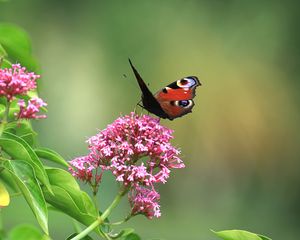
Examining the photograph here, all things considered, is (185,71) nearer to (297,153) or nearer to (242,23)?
(242,23)

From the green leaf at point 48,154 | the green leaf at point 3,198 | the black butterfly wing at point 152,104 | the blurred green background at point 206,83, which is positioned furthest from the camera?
the blurred green background at point 206,83

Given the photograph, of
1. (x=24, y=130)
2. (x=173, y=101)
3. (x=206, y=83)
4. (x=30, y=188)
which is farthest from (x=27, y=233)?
(x=206, y=83)

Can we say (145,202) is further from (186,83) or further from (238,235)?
(186,83)

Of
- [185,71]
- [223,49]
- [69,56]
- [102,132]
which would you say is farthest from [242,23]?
[102,132]

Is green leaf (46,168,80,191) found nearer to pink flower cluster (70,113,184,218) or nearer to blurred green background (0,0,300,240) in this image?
pink flower cluster (70,113,184,218)

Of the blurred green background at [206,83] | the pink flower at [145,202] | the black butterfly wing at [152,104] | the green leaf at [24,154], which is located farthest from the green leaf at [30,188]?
the blurred green background at [206,83]

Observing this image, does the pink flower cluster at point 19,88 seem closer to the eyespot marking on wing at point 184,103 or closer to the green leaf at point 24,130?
the green leaf at point 24,130
